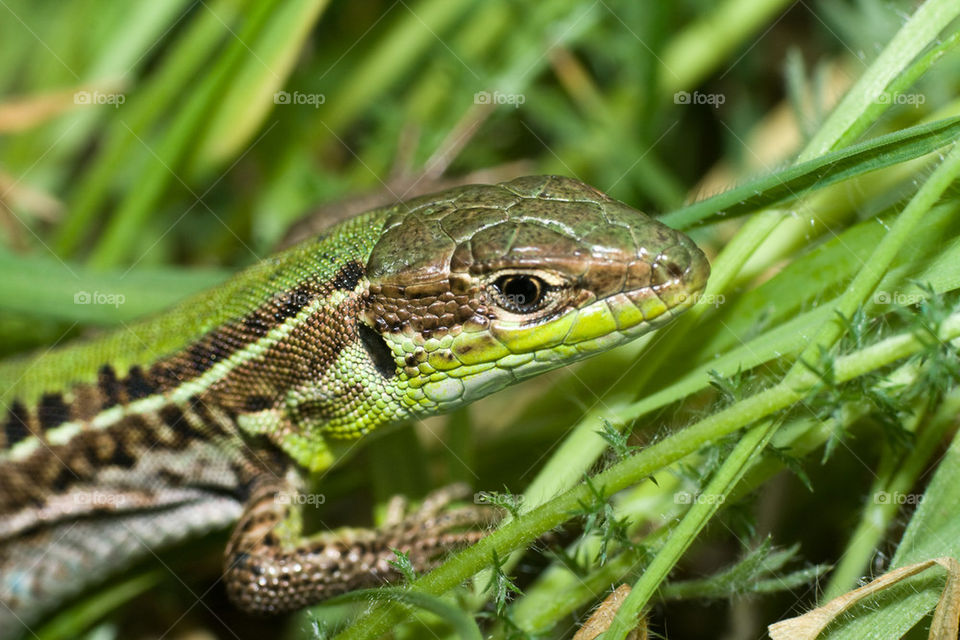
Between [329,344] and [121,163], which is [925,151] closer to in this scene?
[329,344]

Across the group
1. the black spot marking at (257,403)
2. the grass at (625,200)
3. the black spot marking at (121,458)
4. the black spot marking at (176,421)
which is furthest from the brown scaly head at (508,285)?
the black spot marking at (121,458)

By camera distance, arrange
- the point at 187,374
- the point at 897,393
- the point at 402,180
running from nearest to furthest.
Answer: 1. the point at 897,393
2. the point at 187,374
3. the point at 402,180

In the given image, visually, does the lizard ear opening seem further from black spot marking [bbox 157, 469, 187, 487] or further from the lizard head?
black spot marking [bbox 157, 469, 187, 487]

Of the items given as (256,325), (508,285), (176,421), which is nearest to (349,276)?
(256,325)

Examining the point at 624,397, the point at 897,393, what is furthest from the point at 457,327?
the point at 897,393

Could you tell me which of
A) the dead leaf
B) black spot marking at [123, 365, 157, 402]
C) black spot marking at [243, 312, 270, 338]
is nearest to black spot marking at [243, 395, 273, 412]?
black spot marking at [243, 312, 270, 338]

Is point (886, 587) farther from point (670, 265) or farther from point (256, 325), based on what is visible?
point (256, 325)
